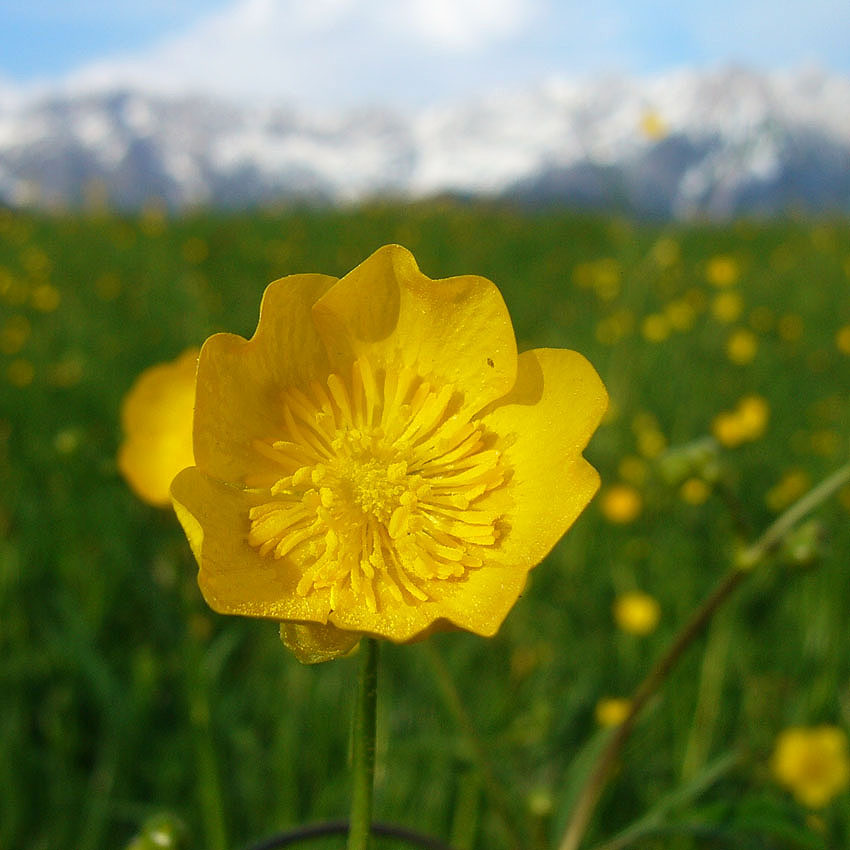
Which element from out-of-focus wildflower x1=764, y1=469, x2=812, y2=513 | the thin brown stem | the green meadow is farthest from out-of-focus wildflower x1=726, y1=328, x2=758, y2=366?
the thin brown stem

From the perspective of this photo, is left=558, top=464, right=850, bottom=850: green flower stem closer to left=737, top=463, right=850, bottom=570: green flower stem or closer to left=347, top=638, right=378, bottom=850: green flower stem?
left=737, top=463, right=850, bottom=570: green flower stem

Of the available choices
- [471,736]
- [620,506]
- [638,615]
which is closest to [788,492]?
[620,506]

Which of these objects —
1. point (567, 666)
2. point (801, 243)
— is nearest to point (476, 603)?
point (567, 666)

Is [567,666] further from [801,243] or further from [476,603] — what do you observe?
[801,243]

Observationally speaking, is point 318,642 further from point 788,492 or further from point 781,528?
point 788,492

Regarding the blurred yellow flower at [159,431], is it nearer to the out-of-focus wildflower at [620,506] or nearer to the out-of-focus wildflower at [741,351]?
the out-of-focus wildflower at [620,506]
